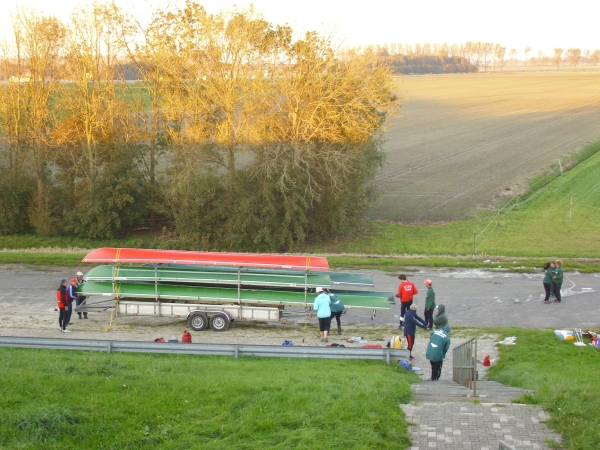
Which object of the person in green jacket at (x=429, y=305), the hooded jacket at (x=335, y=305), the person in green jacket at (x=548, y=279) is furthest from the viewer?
the person in green jacket at (x=548, y=279)

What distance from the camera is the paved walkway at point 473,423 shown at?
9.02 meters

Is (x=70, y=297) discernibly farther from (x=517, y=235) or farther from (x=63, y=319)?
(x=517, y=235)

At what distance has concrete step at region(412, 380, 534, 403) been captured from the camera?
36.5ft

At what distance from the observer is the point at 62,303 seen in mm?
17844

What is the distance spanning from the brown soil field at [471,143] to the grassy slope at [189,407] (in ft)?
91.3

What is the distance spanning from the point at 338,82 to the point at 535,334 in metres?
19.8

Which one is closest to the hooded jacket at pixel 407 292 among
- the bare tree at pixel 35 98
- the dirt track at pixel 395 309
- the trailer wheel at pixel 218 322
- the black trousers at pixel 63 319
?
the dirt track at pixel 395 309

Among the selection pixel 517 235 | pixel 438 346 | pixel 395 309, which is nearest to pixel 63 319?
pixel 395 309

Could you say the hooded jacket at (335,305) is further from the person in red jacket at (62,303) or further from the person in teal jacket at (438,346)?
the person in red jacket at (62,303)

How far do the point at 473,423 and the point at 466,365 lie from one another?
315 cm

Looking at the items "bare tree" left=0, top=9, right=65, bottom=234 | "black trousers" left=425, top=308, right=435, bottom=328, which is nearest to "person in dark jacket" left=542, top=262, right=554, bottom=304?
"black trousers" left=425, top=308, right=435, bottom=328

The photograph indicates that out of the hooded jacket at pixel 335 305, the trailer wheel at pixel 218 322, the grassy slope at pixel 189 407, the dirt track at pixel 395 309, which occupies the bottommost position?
the dirt track at pixel 395 309

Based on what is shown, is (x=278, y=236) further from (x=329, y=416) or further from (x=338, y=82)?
(x=329, y=416)

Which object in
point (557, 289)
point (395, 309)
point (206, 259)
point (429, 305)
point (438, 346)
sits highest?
Answer: point (206, 259)
